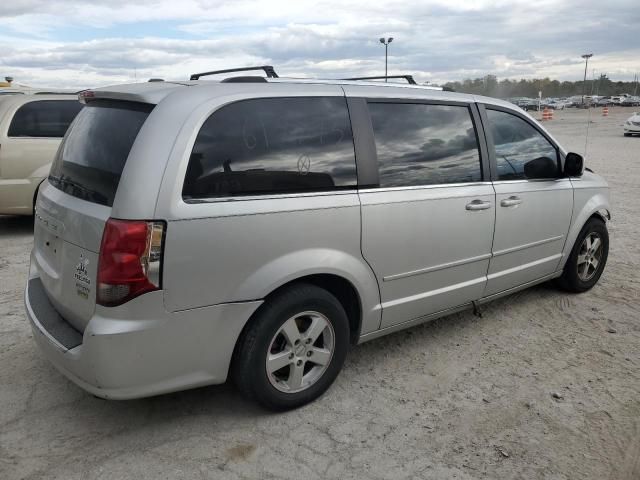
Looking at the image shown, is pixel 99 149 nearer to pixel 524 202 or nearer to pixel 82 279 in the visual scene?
pixel 82 279

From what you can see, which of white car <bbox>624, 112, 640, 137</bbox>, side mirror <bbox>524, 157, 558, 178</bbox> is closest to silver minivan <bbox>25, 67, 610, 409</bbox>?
side mirror <bbox>524, 157, 558, 178</bbox>

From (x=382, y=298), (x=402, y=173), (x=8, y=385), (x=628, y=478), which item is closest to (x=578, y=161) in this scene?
(x=402, y=173)

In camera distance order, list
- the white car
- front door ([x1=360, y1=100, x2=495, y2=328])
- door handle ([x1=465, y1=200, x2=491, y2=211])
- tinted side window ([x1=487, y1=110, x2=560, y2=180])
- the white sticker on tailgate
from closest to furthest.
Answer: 1. the white sticker on tailgate
2. front door ([x1=360, y1=100, x2=495, y2=328])
3. door handle ([x1=465, y1=200, x2=491, y2=211])
4. tinted side window ([x1=487, y1=110, x2=560, y2=180])
5. the white car

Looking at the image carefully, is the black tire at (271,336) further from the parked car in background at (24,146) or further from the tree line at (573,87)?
the tree line at (573,87)

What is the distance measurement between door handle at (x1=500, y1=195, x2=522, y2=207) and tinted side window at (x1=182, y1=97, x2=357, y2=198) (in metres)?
1.35

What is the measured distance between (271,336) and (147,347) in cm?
63

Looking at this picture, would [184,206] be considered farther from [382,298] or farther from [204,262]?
[382,298]

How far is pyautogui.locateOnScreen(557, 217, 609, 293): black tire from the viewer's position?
4930 mm

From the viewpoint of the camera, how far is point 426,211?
11.6 feet

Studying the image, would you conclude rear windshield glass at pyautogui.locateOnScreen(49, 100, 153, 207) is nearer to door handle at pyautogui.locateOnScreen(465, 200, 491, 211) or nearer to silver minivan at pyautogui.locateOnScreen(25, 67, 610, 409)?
silver minivan at pyautogui.locateOnScreen(25, 67, 610, 409)

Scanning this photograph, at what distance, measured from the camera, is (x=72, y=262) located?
9.12ft

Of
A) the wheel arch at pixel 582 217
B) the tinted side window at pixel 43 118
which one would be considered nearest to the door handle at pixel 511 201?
the wheel arch at pixel 582 217

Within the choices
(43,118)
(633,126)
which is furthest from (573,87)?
(43,118)

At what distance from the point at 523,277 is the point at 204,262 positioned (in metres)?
2.78
